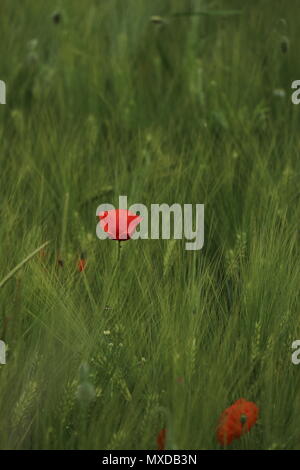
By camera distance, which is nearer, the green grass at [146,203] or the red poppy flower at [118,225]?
the green grass at [146,203]

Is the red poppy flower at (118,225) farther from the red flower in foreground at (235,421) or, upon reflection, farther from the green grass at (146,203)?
the red flower in foreground at (235,421)

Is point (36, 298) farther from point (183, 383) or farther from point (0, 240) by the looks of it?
point (183, 383)

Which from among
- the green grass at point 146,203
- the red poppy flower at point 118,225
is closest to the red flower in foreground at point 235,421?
the green grass at point 146,203

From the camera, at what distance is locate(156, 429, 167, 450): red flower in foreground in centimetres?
117

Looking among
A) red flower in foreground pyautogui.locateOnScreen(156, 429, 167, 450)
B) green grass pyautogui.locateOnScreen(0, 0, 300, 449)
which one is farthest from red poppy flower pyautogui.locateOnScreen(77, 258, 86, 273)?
red flower in foreground pyautogui.locateOnScreen(156, 429, 167, 450)

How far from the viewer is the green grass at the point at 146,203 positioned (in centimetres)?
121

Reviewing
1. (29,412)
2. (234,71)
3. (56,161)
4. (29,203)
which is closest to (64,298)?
(29,412)

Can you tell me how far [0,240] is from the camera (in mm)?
1492

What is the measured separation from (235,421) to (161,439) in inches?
3.7

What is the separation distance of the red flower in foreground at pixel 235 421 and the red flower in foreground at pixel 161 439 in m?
0.07

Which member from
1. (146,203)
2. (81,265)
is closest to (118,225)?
(81,265)

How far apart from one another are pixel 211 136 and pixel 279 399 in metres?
A: 0.94

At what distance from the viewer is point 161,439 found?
1174mm

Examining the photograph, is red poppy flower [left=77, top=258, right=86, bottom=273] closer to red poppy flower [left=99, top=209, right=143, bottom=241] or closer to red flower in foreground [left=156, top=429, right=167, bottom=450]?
red poppy flower [left=99, top=209, right=143, bottom=241]
